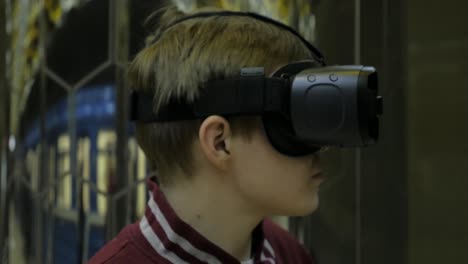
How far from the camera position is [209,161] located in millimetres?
510

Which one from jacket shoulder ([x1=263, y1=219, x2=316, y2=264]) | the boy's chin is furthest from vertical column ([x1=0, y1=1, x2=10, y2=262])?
the boy's chin

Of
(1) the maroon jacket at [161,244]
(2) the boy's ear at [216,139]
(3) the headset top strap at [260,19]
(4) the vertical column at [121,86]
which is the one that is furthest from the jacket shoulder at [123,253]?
(4) the vertical column at [121,86]

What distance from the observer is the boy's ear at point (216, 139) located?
0.49m

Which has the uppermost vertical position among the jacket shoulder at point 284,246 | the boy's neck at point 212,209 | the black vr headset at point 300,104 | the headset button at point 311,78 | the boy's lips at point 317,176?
the headset button at point 311,78

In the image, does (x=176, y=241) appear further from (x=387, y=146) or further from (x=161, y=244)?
(x=387, y=146)

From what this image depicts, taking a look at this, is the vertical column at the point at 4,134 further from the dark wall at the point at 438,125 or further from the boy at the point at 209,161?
the dark wall at the point at 438,125

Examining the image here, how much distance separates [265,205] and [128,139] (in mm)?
445

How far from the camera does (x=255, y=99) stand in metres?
0.48

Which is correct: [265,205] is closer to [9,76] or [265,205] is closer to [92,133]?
[92,133]

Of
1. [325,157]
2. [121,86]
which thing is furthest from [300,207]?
[121,86]

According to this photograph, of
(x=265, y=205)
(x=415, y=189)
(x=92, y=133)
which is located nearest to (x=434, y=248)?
(x=415, y=189)

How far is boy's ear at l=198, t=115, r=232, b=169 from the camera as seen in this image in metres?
0.49

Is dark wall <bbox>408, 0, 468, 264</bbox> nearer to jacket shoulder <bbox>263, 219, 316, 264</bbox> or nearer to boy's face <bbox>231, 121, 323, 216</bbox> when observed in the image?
jacket shoulder <bbox>263, 219, 316, 264</bbox>

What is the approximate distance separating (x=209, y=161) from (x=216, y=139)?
1.0 inches
